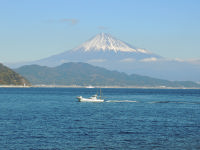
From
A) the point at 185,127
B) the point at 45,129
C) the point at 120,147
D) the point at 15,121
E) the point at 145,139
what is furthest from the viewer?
the point at 15,121

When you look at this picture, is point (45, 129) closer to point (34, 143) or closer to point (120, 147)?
point (34, 143)

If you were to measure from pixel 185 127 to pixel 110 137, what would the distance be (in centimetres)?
1814

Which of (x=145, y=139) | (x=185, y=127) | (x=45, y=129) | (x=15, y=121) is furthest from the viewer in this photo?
(x=15, y=121)

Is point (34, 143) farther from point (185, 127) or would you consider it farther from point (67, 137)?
point (185, 127)

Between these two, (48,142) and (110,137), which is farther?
(110,137)

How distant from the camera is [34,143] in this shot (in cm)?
4769

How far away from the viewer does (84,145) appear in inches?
1839

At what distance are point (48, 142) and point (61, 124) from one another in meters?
17.8

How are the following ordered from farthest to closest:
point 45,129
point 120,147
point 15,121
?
1. point 15,121
2. point 45,129
3. point 120,147

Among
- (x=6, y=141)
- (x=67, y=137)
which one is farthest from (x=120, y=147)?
(x=6, y=141)

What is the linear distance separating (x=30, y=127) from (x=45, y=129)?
3.41 m

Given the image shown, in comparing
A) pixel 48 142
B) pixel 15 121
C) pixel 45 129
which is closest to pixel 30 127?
pixel 45 129

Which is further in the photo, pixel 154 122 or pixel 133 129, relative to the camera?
pixel 154 122

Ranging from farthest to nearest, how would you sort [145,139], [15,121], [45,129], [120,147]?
[15,121] → [45,129] → [145,139] → [120,147]
